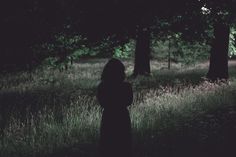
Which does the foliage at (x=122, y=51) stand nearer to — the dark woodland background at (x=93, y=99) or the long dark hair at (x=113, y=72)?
the dark woodland background at (x=93, y=99)

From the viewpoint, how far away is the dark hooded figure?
572 cm

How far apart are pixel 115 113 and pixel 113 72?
0.58 metres

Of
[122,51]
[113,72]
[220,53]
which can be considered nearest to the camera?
[113,72]

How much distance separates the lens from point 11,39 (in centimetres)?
1130

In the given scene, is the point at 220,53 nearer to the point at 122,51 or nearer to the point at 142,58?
the point at 122,51

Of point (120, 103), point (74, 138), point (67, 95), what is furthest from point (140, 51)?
point (120, 103)

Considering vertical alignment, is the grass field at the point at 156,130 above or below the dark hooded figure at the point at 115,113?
below

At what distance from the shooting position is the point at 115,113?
18.9 ft

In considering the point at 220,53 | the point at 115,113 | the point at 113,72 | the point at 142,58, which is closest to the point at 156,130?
the point at 115,113

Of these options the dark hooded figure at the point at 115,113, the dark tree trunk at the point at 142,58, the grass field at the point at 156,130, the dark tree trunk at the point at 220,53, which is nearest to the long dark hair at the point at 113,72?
the dark hooded figure at the point at 115,113

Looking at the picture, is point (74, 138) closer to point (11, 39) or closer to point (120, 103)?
point (120, 103)

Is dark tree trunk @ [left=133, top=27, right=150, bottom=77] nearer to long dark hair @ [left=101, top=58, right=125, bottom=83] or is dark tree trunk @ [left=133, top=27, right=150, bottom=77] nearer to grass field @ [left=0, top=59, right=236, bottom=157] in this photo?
grass field @ [left=0, top=59, right=236, bottom=157]

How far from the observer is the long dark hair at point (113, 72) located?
572 cm

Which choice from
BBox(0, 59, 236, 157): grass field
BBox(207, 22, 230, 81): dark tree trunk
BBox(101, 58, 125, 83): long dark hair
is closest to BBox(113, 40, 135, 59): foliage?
BBox(0, 59, 236, 157): grass field
